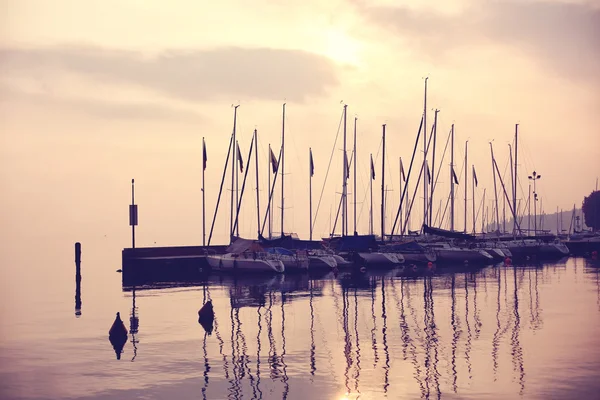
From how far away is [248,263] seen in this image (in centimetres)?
7375

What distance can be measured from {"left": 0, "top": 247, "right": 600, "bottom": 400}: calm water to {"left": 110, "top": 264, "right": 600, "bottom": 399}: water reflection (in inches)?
3.4

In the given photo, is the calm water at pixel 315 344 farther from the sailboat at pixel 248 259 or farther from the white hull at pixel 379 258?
the white hull at pixel 379 258

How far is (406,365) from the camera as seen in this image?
30.6 m

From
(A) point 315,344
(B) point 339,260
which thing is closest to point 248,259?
(B) point 339,260

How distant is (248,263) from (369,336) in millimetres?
36601

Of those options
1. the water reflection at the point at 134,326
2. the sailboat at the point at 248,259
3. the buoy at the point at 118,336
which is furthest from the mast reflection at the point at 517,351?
the sailboat at the point at 248,259

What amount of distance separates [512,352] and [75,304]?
34365 millimetres

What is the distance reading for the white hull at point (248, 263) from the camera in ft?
240

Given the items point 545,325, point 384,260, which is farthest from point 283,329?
point 384,260

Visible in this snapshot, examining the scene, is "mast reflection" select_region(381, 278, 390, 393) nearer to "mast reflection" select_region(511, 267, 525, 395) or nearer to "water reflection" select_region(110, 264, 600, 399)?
"water reflection" select_region(110, 264, 600, 399)

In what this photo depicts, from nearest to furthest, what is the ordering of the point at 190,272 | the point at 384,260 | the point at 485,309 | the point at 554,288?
1. the point at 485,309
2. the point at 554,288
3. the point at 190,272
4. the point at 384,260

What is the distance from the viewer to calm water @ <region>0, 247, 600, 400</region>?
89.8 ft

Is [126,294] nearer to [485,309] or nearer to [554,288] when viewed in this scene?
[485,309]

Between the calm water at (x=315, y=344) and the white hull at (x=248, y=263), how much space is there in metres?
8.56
